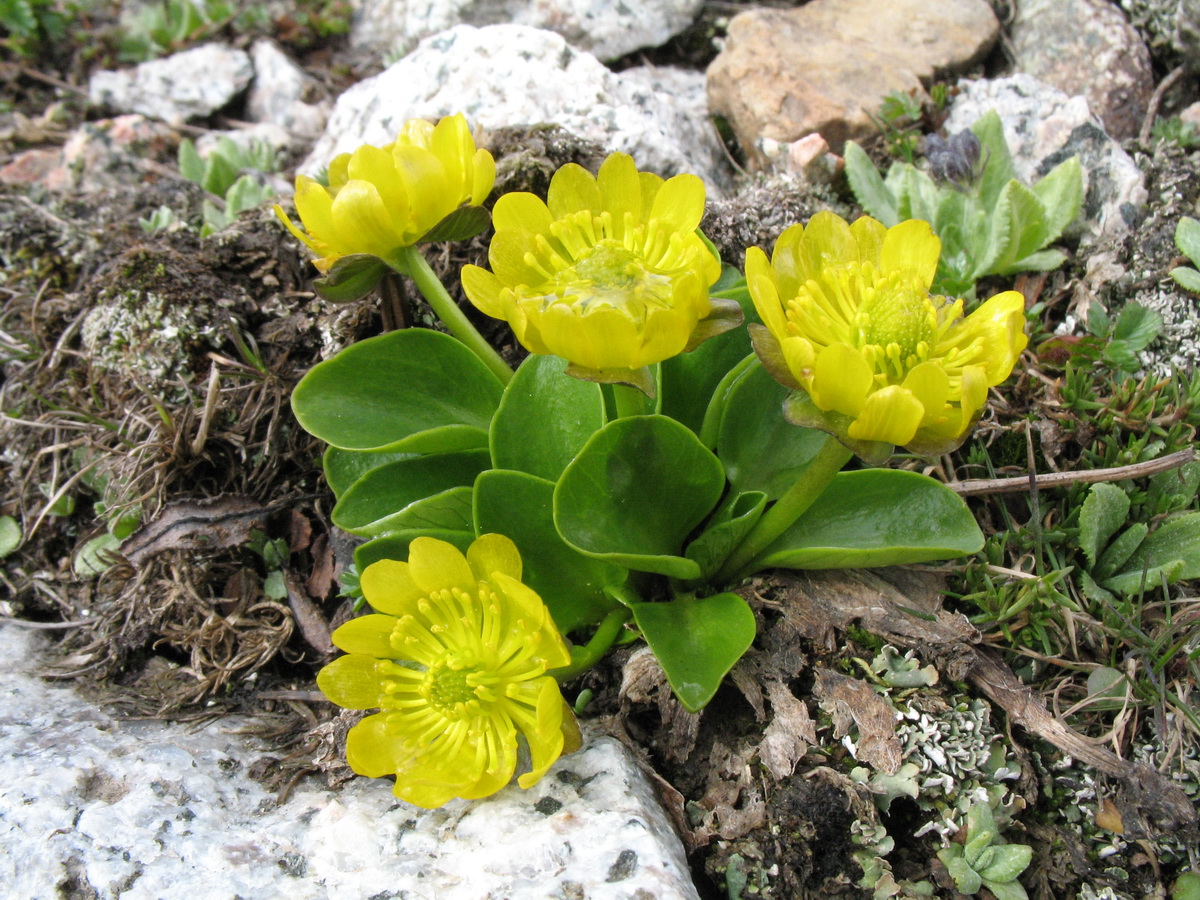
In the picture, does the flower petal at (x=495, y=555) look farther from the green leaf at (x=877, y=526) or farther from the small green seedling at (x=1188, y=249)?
the small green seedling at (x=1188, y=249)

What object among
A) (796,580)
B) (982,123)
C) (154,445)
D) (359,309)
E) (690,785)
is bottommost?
(690,785)

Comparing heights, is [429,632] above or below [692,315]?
below

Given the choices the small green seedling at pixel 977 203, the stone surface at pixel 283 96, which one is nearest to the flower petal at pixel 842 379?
the small green seedling at pixel 977 203

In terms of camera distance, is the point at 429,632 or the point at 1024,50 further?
the point at 1024,50

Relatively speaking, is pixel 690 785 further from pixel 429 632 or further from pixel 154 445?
pixel 154 445

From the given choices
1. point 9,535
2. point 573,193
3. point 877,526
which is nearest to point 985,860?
point 877,526

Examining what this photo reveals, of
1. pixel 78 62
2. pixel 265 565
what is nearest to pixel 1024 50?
pixel 265 565
